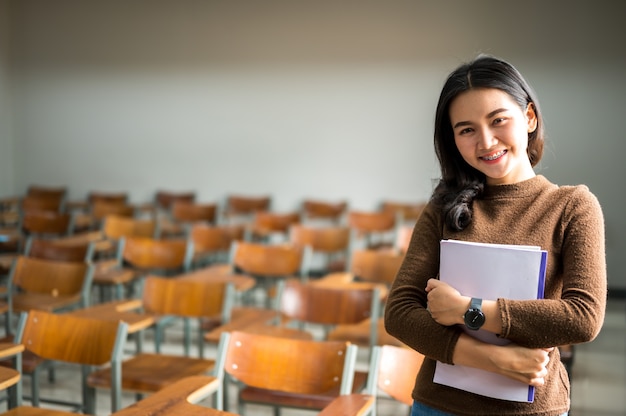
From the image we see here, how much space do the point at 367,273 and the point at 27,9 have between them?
18.7 feet

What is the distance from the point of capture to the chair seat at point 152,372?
2.70 meters

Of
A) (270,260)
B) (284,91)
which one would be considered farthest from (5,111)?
(270,260)

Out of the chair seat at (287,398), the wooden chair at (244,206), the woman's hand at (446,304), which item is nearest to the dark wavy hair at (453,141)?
the woman's hand at (446,304)

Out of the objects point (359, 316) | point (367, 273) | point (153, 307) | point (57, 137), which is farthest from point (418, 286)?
point (57, 137)

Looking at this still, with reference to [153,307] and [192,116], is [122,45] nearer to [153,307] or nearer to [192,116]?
[192,116]

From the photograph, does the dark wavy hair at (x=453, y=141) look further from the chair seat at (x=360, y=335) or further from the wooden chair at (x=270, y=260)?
the wooden chair at (x=270, y=260)

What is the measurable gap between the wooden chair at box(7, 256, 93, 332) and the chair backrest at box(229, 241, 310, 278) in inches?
39.5

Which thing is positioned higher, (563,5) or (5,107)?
(563,5)

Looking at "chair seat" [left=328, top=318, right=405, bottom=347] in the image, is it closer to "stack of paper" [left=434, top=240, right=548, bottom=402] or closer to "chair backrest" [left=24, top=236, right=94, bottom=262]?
"chair backrest" [left=24, top=236, right=94, bottom=262]

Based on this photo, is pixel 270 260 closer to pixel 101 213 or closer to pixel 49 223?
pixel 49 223

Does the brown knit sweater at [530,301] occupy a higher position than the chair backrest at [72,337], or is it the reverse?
the brown knit sweater at [530,301]

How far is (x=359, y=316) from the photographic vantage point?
305 centimetres

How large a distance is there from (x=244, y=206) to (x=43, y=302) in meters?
3.48

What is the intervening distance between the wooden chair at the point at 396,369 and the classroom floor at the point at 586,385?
4.54 feet
